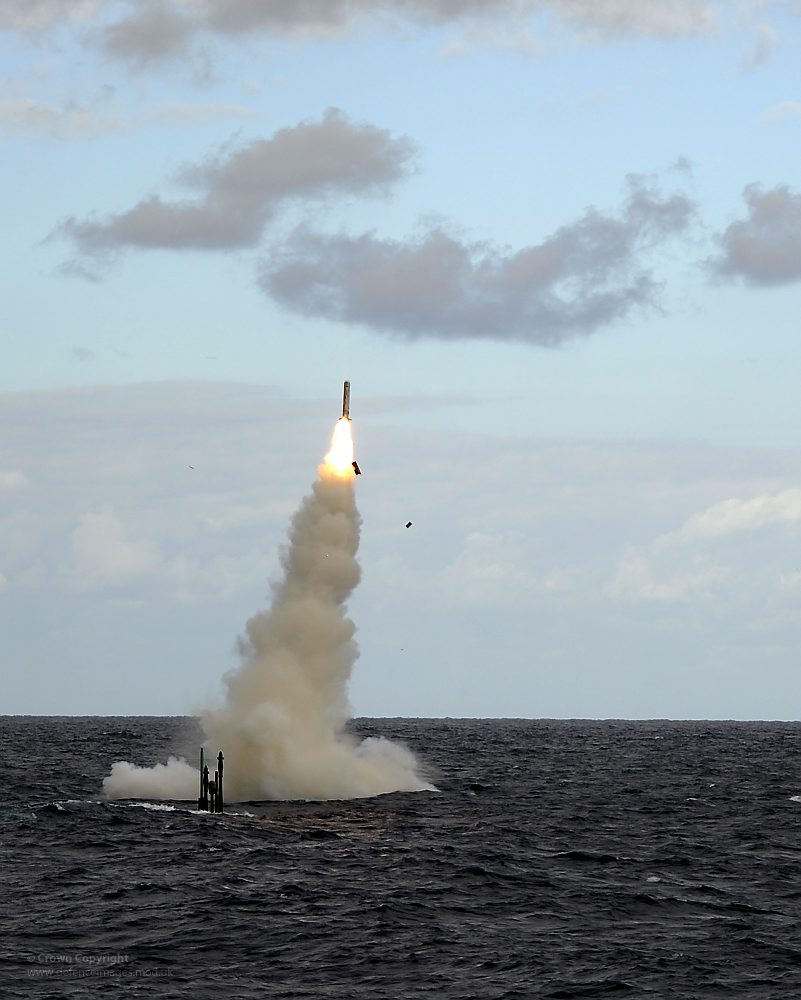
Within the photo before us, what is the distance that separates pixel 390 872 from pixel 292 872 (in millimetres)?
3247

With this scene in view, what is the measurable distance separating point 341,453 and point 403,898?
109ft

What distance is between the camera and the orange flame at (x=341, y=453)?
2790 inches

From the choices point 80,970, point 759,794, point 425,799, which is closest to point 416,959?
point 80,970

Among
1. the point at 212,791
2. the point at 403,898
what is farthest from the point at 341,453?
the point at 403,898

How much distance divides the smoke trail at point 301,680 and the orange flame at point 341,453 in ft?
0.17

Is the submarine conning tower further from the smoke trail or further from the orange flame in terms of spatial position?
the orange flame

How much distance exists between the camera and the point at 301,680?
71.0m

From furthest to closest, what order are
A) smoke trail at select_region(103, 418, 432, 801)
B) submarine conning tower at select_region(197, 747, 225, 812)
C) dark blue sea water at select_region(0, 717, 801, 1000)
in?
smoke trail at select_region(103, 418, 432, 801), submarine conning tower at select_region(197, 747, 225, 812), dark blue sea water at select_region(0, 717, 801, 1000)

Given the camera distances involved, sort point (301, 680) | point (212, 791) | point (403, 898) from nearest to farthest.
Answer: point (403, 898), point (212, 791), point (301, 680)

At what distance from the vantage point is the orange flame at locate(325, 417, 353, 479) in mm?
70875

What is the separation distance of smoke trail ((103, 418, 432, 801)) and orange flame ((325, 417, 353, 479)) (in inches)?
2.0

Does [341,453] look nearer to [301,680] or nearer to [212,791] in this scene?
[301,680]

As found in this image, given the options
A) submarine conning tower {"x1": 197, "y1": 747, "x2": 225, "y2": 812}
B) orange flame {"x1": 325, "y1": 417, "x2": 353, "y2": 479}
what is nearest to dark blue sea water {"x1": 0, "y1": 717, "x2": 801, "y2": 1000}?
submarine conning tower {"x1": 197, "y1": 747, "x2": 225, "y2": 812}

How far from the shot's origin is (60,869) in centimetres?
4556
